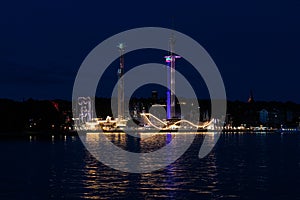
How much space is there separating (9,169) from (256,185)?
757 inches

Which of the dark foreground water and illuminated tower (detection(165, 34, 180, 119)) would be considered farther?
illuminated tower (detection(165, 34, 180, 119))

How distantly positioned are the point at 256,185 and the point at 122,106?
15112 cm

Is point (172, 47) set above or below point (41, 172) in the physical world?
above

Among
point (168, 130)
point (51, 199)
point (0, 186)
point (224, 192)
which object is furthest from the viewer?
point (168, 130)

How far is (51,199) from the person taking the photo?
2697 centimetres

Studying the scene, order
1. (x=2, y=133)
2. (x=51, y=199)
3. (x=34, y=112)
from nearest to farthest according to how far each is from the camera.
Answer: (x=51, y=199), (x=2, y=133), (x=34, y=112)

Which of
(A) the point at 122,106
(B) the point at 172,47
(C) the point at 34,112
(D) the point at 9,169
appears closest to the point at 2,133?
(C) the point at 34,112

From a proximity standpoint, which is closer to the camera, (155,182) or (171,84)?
(155,182)

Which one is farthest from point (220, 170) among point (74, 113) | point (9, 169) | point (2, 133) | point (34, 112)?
point (74, 113)

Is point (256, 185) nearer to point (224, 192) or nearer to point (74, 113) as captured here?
point (224, 192)

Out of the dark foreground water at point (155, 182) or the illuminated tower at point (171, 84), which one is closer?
the dark foreground water at point (155, 182)

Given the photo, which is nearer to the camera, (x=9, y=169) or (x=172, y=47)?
(x=9, y=169)

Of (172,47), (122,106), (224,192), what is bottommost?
(224,192)

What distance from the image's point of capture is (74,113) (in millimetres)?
197625
